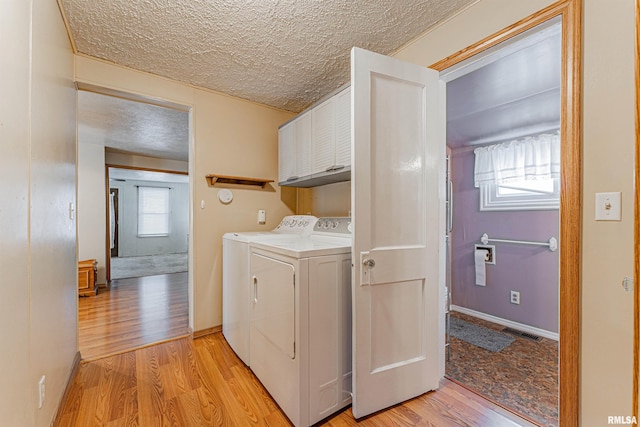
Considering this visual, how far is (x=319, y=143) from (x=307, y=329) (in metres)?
1.51

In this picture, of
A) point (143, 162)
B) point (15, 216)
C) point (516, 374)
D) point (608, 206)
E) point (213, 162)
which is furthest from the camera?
point (143, 162)

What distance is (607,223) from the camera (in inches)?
42.4

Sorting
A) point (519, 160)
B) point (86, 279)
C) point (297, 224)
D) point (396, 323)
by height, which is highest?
point (519, 160)

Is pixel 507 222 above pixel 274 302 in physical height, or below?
above

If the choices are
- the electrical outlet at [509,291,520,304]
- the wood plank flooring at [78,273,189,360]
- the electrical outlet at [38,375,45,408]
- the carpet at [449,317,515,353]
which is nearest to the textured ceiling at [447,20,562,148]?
the electrical outlet at [509,291,520,304]

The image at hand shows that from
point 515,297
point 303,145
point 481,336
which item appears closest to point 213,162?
point 303,145

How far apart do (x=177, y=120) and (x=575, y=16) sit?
3.61 meters

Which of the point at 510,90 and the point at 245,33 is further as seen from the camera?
the point at 510,90

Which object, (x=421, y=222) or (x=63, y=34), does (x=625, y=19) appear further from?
A: (x=63, y=34)

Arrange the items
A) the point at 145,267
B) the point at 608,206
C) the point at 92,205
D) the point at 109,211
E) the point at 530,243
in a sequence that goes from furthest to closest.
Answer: the point at 145,267 < the point at 109,211 < the point at 92,205 < the point at 530,243 < the point at 608,206

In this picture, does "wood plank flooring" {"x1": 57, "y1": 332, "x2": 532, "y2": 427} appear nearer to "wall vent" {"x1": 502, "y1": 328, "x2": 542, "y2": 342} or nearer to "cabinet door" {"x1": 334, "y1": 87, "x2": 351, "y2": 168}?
"wall vent" {"x1": 502, "y1": 328, "x2": 542, "y2": 342}

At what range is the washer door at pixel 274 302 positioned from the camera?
141 centimetres

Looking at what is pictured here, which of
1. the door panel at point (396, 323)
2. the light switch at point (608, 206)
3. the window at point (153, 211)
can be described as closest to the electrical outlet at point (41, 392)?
the door panel at point (396, 323)

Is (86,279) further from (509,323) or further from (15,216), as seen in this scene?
(509,323)
